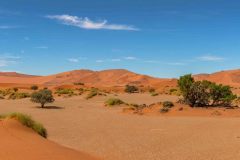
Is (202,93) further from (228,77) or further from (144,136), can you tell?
(228,77)

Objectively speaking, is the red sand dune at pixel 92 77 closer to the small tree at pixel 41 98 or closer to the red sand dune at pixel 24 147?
the small tree at pixel 41 98

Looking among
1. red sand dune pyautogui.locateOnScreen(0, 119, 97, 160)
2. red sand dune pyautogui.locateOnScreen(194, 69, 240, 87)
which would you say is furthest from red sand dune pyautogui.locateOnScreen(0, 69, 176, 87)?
red sand dune pyautogui.locateOnScreen(0, 119, 97, 160)

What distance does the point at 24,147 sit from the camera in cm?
1153

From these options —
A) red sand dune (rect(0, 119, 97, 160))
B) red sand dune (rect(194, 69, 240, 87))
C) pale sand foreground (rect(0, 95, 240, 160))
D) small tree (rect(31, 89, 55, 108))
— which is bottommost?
pale sand foreground (rect(0, 95, 240, 160))

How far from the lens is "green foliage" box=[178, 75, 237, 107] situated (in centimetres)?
3734

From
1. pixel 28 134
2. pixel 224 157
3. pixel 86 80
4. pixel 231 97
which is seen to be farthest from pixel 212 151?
pixel 86 80

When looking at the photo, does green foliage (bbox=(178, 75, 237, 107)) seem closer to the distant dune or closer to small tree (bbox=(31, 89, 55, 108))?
small tree (bbox=(31, 89, 55, 108))

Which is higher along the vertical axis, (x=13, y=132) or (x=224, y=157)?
(x=13, y=132)

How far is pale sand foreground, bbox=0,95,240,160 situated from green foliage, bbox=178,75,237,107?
7.86 metres

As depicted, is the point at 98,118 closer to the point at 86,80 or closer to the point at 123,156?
the point at 123,156

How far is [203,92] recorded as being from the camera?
123 ft

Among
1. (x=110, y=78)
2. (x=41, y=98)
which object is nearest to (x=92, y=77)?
(x=110, y=78)

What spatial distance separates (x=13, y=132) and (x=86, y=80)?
6088 inches

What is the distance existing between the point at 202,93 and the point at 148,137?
17431 mm
